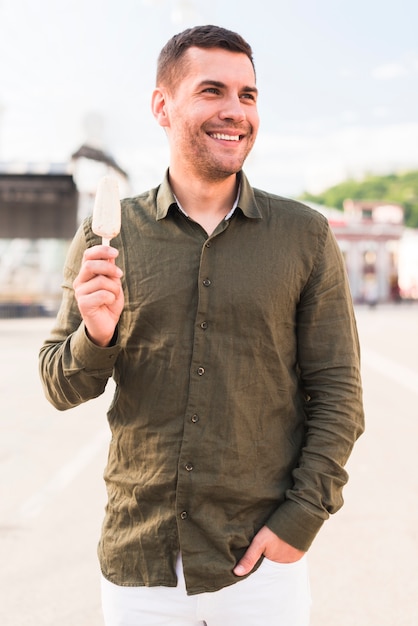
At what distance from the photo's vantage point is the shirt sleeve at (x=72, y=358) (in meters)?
1.83

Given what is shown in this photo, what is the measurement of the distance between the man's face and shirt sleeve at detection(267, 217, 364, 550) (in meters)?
0.34

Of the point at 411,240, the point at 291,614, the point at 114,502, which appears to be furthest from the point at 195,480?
the point at 411,240

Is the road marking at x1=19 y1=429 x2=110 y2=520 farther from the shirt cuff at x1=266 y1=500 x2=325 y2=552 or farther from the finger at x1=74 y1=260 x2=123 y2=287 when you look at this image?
the finger at x1=74 y1=260 x2=123 y2=287

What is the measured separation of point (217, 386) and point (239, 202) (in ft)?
1.58

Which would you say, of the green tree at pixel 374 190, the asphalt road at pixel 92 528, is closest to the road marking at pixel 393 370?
the asphalt road at pixel 92 528

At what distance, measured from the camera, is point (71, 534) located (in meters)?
5.02

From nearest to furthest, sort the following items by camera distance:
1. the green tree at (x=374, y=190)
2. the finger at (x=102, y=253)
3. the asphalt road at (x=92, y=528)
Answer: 1. the finger at (x=102, y=253)
2. the asphalt road at (x=92, y=528)
3. the green tree at (x=374, y=190)

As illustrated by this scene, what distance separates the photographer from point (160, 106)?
2059 millimetres

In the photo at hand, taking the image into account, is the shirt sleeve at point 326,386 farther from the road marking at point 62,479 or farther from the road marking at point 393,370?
the road marking at point 393,370

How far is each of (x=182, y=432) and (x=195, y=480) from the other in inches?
4.8

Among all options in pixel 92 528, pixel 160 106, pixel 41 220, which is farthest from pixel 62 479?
pixel 41 220

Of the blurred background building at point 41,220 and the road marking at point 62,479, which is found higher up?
the blurred background building at point 41,220

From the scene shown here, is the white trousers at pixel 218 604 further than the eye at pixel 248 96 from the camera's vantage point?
No

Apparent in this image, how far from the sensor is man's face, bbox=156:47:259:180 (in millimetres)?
1918
